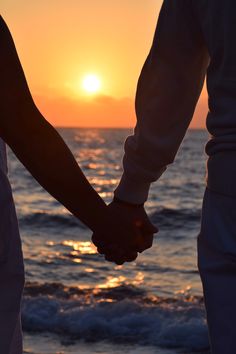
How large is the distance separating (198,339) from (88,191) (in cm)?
412

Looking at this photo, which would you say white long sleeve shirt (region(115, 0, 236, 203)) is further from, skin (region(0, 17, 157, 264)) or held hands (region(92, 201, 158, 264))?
skin (region(0, 17, 157, 264))

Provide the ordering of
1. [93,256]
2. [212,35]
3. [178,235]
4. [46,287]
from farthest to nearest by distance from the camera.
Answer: [178,235] → [93,256] → [46,287] → [212,35]

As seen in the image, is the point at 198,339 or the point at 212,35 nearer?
the point at 212,35

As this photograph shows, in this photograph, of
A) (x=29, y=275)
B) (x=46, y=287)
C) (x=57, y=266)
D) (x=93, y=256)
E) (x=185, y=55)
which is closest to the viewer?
(x=185, y=55)

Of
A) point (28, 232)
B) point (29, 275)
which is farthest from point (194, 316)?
point (28, 232)

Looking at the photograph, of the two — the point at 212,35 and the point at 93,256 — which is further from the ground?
the point at 212,35

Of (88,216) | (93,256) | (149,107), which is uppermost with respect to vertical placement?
(149,107)

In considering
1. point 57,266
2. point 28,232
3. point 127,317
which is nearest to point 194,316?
point 127,317

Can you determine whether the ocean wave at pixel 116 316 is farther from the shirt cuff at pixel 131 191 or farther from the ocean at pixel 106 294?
the shirt cuff at pixel 131 191

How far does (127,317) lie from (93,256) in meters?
4.33

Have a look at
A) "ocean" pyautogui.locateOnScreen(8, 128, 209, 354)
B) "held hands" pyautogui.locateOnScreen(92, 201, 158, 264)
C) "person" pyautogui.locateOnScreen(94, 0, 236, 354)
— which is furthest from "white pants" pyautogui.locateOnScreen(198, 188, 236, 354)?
"ocean" pyautogui.locateOnScreen(8, 128, 209, 354)

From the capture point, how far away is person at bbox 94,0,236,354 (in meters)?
2.05

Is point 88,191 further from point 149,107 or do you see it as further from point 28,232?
point 28,232

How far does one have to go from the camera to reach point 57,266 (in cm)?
1062
